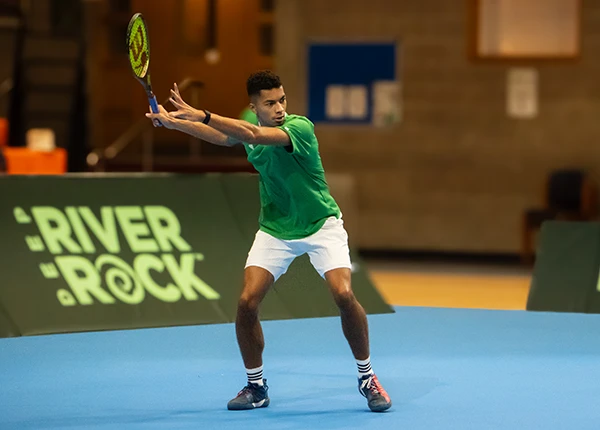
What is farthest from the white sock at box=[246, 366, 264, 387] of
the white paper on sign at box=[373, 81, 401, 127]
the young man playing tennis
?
the white paper on sign at box=[373, 81, 401, 127]

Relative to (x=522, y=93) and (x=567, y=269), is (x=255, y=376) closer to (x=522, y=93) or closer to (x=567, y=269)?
(x=567, y=269)

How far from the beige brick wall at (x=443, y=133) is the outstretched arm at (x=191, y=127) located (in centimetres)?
991

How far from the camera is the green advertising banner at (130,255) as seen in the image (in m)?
10.1

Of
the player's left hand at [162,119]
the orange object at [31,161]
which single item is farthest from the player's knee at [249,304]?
the orange object at [31,161]

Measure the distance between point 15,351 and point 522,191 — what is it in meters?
8.99

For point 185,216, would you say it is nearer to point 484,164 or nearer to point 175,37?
point 484,164

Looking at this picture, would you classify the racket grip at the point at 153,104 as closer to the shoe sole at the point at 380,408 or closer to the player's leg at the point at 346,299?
the player's leg at the point at 346,299

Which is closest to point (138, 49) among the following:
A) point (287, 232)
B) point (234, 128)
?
point (234, 128)

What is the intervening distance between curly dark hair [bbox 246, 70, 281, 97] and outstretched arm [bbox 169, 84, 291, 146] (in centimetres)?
26

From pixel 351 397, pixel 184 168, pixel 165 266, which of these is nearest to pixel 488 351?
pixel 351 397

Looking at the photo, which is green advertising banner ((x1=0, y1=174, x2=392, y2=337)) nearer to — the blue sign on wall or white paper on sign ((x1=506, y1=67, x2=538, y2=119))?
the blue sign on wall

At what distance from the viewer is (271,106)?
691 centimetres

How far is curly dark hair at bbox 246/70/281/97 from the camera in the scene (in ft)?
22.5

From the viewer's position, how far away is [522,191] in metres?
16.5
